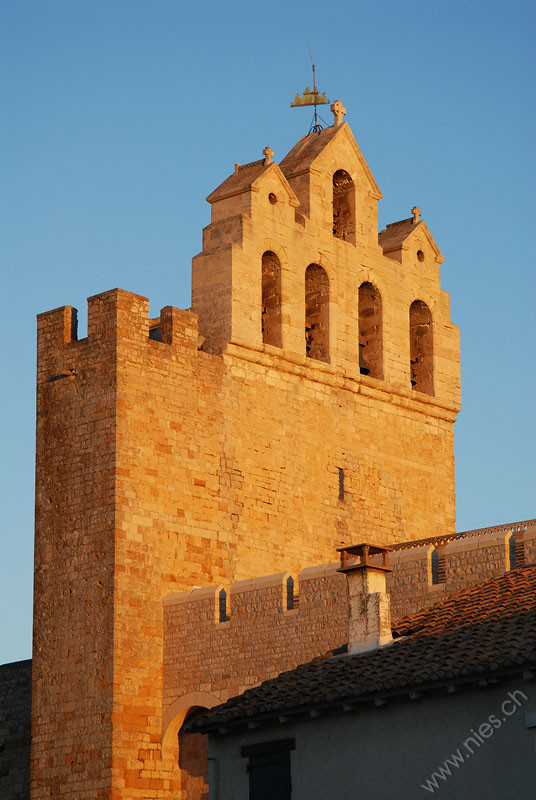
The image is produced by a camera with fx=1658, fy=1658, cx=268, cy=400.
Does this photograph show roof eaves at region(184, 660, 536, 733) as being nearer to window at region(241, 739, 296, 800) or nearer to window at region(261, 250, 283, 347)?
window at region(241, 739, 296, 800)

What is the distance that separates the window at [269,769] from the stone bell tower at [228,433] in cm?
623

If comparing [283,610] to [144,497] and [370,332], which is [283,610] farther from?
[370,332]

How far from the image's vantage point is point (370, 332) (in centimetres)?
3625

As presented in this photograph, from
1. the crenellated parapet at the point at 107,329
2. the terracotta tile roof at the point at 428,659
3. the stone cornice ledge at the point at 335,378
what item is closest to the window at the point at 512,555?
the terracotta tile roof at the point at 428,659

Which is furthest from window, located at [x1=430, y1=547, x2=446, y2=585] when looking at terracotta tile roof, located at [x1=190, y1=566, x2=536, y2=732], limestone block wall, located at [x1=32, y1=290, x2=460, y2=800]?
limestone block wall, located at [x1=32, y1=290, x2=460, y2=800]

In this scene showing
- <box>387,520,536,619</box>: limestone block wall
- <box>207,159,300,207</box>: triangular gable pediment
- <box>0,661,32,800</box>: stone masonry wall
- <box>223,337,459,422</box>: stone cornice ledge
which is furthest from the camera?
<box>207,159,300,207</box>: triangular gable pediment

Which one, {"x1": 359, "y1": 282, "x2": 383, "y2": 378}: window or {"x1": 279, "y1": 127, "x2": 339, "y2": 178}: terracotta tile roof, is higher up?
{"x1": 279, "y1": 127, "x2": 339, "y2": 178}: terracotta tile roof

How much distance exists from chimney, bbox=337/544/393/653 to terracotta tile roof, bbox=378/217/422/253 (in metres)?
13.4

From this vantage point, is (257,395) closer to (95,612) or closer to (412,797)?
(95,612)

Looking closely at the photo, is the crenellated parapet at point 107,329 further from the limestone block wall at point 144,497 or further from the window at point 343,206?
the window at point 343,206

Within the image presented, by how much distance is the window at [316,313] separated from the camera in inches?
1366

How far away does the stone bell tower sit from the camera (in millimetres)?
29344

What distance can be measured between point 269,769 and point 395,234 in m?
17.8

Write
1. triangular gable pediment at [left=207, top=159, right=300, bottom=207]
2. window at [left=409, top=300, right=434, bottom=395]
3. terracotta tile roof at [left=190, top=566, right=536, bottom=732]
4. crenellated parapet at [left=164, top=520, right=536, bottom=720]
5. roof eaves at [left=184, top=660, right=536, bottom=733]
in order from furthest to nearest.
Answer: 1. window at [left=409, top=300, right=434, bottom=395]
2. triangular gable pediment at [left=207, top=159, right=300, bottom=207]
3. crenellated parapet at [left=164, top=520, right=536, bottom=720]
4. terracotta tile roof at [left=190, top=566, right=536, bottom=732]
5. roof eaves at [left=184, top=660, right=536, bottom=733]
